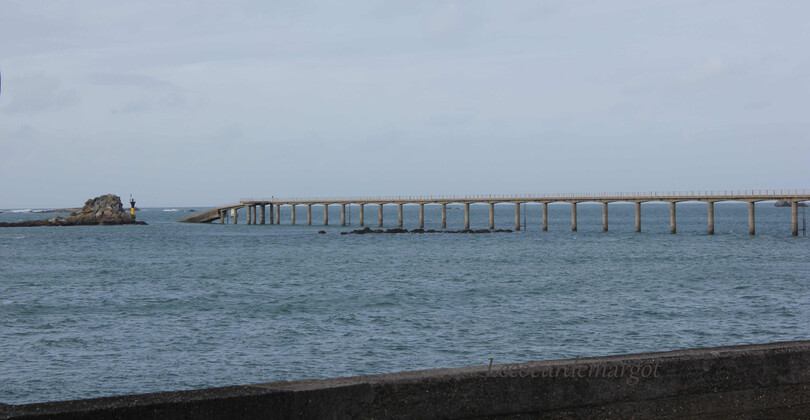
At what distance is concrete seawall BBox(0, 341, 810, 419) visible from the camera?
4965 mm

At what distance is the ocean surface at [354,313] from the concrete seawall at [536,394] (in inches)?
506

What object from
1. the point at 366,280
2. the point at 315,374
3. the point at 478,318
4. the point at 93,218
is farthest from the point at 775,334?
the point at 93,218

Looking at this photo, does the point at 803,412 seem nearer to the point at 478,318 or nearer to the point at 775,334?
the point at 775,334

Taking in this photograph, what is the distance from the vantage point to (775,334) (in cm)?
2334

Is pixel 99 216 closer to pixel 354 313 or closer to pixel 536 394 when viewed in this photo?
pixel 354 313

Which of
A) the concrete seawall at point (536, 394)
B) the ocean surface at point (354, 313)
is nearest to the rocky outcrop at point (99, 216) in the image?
the ocean surface at point (354, 313)

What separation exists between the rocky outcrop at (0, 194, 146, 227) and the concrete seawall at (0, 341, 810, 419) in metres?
150

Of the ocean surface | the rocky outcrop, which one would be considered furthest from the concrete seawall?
the rocky outcrop

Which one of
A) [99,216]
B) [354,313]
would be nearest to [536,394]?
[354,313]

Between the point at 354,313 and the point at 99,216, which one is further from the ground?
the point at 99,216

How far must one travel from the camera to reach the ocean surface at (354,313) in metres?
19.3

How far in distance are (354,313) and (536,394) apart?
23640 mm

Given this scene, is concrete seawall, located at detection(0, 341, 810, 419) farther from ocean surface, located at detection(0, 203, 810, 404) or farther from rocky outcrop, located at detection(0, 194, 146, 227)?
rocky outcrop, located at detection(0, 194, 146, 227)

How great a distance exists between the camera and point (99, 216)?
147 meters
